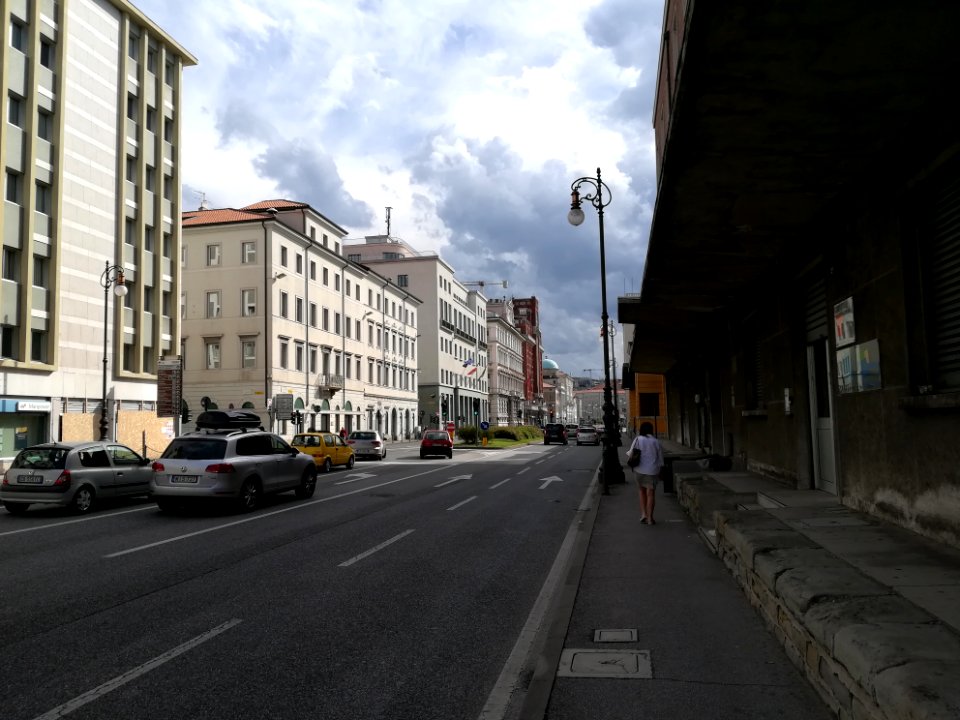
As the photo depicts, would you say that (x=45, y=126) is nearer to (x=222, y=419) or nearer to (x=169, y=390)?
(x=169, y=390)

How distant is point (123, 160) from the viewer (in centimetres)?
3550

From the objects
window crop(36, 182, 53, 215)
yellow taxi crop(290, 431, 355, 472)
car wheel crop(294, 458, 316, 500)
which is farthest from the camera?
window crop(36, 182, 53, 215)

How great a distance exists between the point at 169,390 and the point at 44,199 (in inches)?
372

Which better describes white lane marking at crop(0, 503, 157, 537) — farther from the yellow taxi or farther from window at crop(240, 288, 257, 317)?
window at crop(240, 288, 257, 317)

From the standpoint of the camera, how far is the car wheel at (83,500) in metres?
14.9

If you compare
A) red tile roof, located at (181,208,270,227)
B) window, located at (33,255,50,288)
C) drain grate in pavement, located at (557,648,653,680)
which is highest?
red tile roof, located at (181,208,270,227)

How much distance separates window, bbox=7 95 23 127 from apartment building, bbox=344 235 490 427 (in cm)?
5641

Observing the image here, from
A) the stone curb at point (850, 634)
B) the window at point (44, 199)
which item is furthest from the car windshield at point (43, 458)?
the window at point (44, 199)

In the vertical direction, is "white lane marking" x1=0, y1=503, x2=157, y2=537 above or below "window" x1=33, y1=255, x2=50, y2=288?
below

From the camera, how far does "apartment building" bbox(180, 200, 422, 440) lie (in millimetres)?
49062

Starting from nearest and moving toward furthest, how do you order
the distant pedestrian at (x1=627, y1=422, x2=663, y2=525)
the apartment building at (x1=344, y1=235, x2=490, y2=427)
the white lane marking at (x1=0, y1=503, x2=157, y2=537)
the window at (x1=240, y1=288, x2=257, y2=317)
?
the distant pedestrian at (x1=627, y1=422, x2=663, y2=525)
the white lane marking at (x1=0, y1=503, x2=157, y2=537)
the window at (x1=240, y1=288, x2=257, y2=317)
the apartment building at (x1=344, y1=235, x2=490, y2=427)

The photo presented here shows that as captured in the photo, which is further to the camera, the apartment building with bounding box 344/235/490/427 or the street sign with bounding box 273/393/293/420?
the apartment building with bounding box 344/235/490/427

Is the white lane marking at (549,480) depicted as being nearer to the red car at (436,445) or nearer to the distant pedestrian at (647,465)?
the distant pedestrian at (647,465)

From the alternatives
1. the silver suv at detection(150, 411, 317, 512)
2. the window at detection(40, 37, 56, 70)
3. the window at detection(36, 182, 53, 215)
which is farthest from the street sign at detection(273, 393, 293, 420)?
the silver suv at detection(150, 411, 317, 512)
